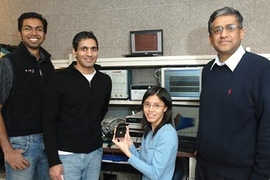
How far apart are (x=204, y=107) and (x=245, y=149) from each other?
0.31 meters

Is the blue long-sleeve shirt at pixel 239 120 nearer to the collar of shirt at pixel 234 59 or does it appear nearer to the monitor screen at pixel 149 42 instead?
the collar of shirt at pixel 234 59

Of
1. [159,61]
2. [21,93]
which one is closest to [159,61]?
[159,61]

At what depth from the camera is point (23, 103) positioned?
5.33 ft

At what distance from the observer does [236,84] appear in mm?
1292

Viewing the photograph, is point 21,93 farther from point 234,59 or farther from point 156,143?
point 234,59

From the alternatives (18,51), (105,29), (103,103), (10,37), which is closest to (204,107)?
(103,103)

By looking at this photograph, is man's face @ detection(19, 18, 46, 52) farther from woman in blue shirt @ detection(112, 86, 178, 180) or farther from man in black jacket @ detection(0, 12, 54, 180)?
woman in blue shirt @ detection(112, 86, 178, 180)

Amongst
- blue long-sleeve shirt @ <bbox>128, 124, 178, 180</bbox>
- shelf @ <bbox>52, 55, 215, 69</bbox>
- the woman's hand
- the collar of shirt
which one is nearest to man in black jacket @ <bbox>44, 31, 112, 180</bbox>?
the woman's hand

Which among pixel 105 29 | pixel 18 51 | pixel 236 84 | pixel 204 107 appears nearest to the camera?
pixel 236 84

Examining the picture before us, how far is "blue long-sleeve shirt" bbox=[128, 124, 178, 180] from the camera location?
55.4 inches

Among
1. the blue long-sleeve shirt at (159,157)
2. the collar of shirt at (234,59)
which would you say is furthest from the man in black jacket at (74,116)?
the collar of shirt at (234,59)

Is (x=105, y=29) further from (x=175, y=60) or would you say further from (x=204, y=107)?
(x=204, y=107)

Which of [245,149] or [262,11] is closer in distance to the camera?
[245,149]

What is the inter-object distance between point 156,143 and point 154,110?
7.7 inches
